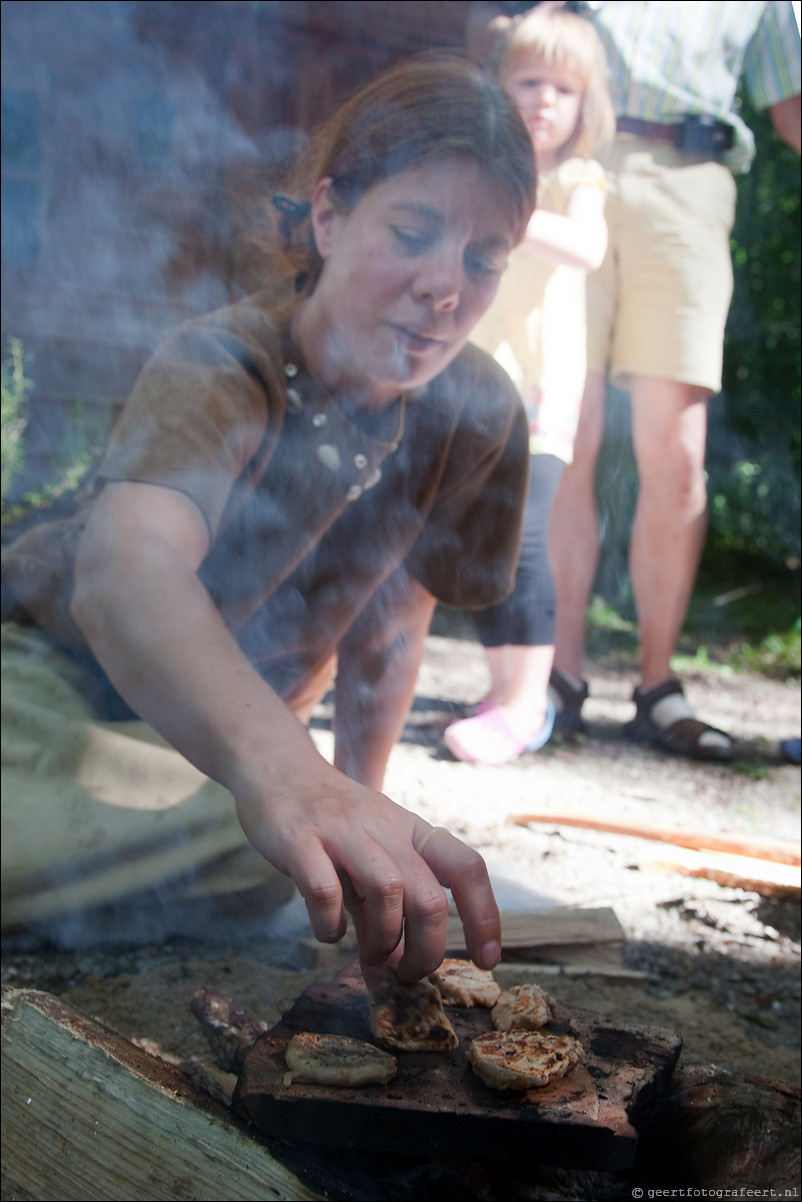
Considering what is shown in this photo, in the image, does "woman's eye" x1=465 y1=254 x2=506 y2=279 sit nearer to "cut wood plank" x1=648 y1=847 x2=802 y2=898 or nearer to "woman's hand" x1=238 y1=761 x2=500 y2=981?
"woman's hand" x1=238 y1=761 x2=500 y2=981

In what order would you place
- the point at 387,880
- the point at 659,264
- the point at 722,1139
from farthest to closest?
1. the point at 659,264
2. the point at 722,1139
3. the point at 387,880

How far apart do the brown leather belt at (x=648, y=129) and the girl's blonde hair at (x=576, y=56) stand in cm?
2

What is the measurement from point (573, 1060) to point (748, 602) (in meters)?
2.13

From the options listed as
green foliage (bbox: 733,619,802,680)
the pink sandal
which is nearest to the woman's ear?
the pink sandal

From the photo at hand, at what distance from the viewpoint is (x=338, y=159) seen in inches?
45.4

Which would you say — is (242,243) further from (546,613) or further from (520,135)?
(546,613)

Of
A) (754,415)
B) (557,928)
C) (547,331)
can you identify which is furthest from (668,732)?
(547,331)

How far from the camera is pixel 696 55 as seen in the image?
1.36 metres

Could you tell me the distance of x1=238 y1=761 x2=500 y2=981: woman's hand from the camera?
623 millimetres

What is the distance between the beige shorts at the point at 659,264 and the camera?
1333 millimetres

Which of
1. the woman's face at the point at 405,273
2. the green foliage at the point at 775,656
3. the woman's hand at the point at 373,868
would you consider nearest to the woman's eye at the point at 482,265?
the woman's face at the point at 405,273

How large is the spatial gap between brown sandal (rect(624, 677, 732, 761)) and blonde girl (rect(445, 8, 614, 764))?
575 mm

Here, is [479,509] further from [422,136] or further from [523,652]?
[422,136]

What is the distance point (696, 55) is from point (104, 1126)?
150cm
